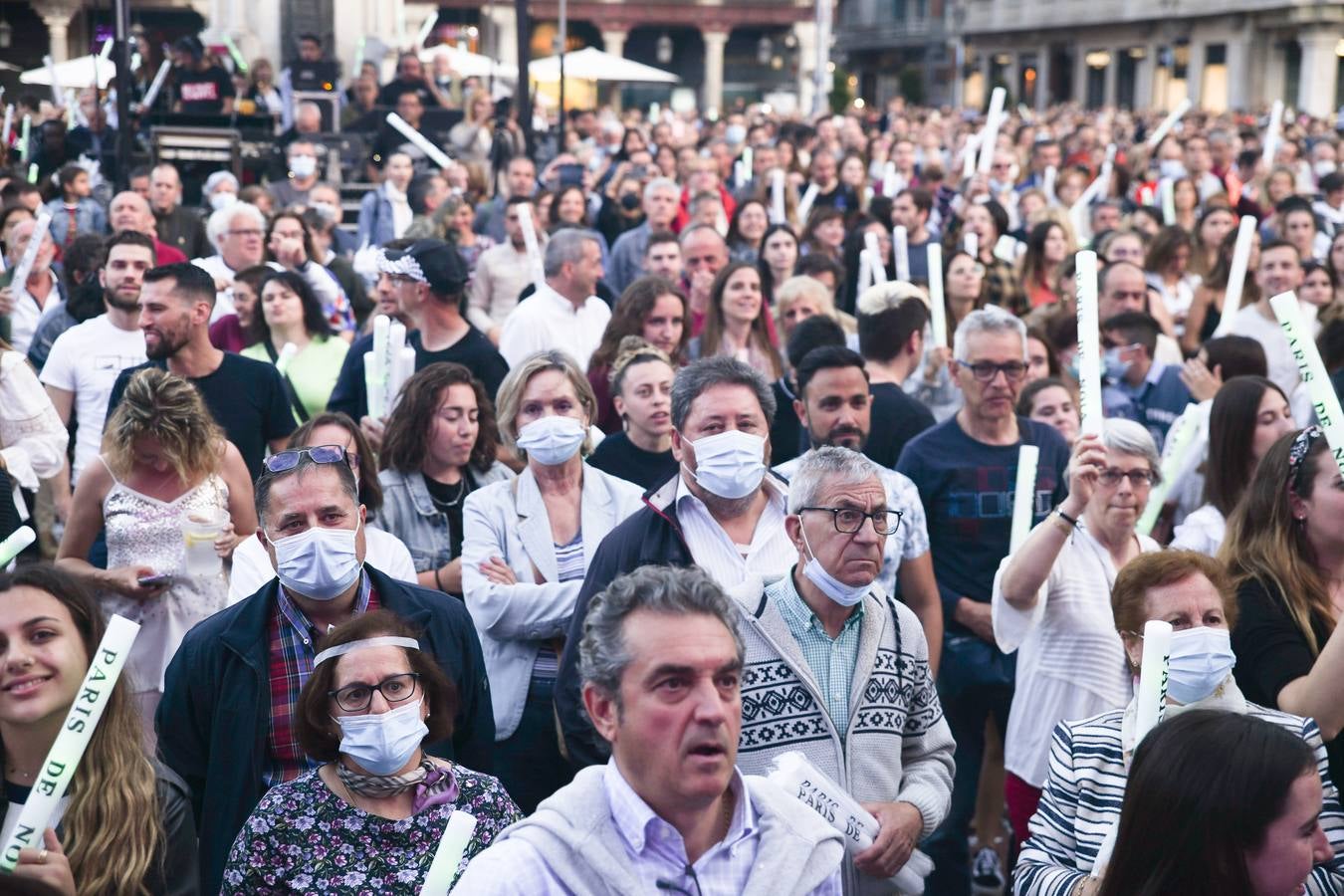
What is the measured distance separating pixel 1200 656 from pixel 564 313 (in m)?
5.14

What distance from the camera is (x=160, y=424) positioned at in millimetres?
5195

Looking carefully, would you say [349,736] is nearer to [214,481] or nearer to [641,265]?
[214,481]

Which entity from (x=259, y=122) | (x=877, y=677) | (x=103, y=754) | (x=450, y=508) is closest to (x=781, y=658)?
(x=877, y=677)

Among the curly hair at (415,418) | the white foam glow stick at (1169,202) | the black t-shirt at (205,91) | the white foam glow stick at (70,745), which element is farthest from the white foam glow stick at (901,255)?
the black t-shirt at (205,91)

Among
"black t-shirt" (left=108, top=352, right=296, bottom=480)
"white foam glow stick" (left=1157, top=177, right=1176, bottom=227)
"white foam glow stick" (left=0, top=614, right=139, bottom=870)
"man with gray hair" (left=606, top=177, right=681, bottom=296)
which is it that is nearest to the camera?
"white foam glow stick" (left=0, top=614, right=139, bottom=870)

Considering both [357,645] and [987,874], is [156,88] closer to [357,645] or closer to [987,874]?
[987,874]

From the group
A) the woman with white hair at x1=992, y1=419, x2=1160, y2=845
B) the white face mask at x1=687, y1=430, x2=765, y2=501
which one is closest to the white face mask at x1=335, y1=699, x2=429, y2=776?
the white face mask at x1=687, y1=430, x2=765, y2=501

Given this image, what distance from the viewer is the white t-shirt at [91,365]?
Answer: 279 inches

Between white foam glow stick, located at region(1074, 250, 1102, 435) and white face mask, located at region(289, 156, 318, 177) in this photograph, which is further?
white face mask, located at region(289, 156, 318, 177)

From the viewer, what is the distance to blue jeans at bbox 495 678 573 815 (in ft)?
16.7

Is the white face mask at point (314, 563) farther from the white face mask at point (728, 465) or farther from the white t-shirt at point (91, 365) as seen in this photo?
the white t-shirt at point (91, 365)

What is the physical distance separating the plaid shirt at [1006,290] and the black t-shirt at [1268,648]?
19.7ft

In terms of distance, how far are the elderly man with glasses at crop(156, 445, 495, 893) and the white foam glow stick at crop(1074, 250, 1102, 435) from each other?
5.29 feet

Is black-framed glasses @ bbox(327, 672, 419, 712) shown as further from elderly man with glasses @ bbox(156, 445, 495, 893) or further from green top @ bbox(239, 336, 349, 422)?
green top @ bbox(239, 336, 349, 422)
